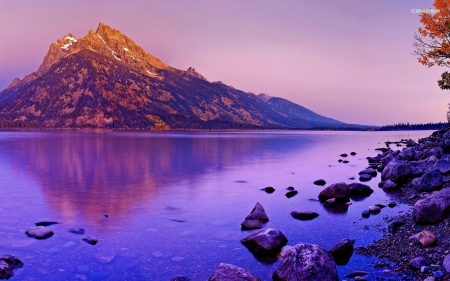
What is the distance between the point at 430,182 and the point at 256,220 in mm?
12604

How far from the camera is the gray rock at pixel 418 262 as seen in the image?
11477mm

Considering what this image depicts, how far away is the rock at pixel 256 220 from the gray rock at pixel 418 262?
8.01m

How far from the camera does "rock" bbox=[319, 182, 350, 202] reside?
78.3ft

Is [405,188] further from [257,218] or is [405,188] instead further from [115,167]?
[115,167]

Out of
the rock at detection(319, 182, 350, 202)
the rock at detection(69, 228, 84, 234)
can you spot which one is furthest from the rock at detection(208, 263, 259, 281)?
the rock at detection(319, 182, 350, 202)

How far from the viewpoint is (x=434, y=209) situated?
50.3 feet

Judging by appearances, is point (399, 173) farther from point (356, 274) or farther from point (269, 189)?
point (356, 274)

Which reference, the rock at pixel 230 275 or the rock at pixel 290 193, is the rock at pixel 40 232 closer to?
the rock at pixel 230 275

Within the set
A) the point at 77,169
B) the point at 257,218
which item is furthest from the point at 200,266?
the point at 77,169

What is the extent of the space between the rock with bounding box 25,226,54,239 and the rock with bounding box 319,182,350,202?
17.1 metres

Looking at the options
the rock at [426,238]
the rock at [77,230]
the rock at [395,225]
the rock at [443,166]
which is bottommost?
the rock at [77,230]

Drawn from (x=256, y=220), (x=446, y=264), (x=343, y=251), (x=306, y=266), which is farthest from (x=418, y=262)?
(x=256, y=220)

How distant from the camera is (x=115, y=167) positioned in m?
47.1

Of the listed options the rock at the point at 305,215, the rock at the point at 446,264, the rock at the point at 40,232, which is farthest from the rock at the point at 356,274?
the rock at the point at 40,232
